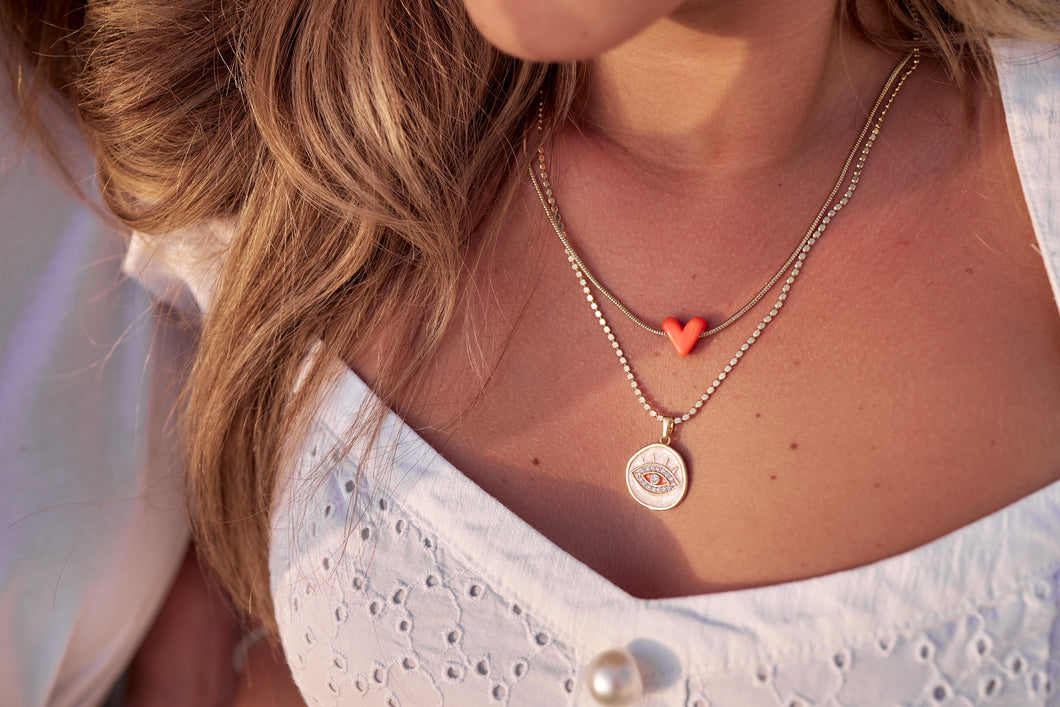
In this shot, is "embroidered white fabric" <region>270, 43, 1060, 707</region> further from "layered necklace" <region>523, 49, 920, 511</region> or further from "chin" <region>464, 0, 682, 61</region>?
"chin" <region>464, 0, 682, 61</region>

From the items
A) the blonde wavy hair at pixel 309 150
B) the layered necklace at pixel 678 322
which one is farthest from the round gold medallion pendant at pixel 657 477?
the blonde wavy hair at pixel 309 150

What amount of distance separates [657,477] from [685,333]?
0.19 meters

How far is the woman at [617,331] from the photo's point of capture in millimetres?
1022

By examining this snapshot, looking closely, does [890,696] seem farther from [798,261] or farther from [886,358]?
[798,261]

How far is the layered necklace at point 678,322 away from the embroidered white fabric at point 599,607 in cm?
13

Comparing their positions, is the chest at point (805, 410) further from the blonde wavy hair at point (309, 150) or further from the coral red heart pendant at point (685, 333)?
the blonde wavy hair at point (309, 150)

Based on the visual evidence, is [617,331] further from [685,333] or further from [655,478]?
[655,478]

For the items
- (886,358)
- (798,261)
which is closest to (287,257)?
(798,261)

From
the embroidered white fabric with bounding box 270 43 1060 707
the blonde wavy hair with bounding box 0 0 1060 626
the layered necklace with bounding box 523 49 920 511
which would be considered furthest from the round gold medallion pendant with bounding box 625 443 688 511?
the blonde wavy hair with bounding box 0 0 1060 626

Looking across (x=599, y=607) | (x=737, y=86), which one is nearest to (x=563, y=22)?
(x=737, y=86)

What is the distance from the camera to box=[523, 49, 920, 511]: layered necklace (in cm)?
111

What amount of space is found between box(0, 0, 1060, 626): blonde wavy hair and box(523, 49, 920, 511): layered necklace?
0.09 m

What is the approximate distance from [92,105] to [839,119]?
1118 mm

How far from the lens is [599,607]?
3.46 feet
